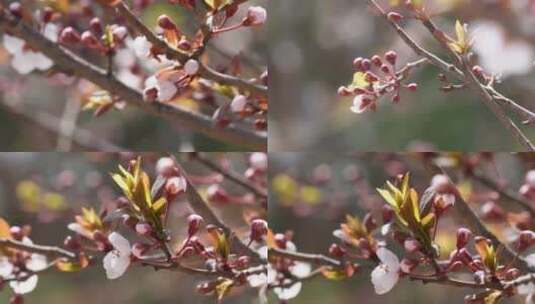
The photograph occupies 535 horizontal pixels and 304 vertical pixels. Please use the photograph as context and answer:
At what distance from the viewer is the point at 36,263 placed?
98cm

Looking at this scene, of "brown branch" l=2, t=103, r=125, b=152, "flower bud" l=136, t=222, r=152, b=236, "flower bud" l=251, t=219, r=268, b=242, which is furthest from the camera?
"brown branch" l=2, t=103, r=125, b=152

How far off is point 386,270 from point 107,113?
89 cm

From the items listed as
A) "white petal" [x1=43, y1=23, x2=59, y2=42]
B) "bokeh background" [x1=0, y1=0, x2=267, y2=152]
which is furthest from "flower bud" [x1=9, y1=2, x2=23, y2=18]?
"bokeh background" [x1=0, y1=0, x2=267, y2=152]

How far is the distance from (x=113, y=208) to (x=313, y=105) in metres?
0.41

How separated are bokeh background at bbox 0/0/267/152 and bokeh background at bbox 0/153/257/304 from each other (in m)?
0.05

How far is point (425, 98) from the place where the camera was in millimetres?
1080

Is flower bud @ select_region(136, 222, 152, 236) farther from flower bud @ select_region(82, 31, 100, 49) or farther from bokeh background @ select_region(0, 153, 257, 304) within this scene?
flower bud @ select_region(82, 31, 100, 49)

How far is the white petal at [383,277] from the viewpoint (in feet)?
2.95

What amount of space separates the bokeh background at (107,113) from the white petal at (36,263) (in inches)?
10.0

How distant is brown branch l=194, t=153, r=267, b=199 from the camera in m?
1.11

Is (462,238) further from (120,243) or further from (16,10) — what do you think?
(16,10)

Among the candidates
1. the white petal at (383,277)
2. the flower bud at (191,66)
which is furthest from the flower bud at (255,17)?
the white petal at (383,277)

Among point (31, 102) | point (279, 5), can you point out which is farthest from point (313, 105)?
point (31, 102)

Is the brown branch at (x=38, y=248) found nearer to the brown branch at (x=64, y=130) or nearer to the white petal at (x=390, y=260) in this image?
the white petal at (x=390, y=260)
